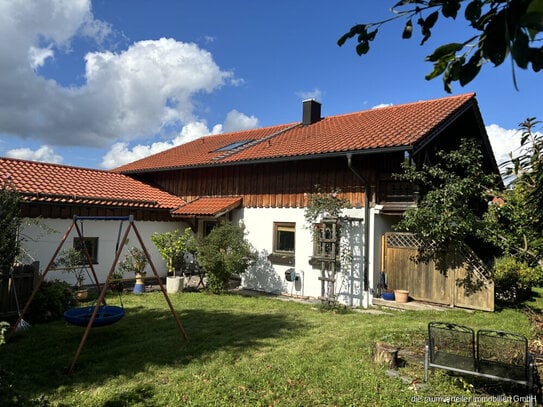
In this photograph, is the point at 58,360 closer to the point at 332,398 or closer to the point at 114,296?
the point at 332,398

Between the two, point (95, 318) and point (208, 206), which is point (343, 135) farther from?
point (95, 318)

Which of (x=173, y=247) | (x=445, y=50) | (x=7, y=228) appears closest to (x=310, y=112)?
(x=173, y=247)

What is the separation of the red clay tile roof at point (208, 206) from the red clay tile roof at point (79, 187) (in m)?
0.73

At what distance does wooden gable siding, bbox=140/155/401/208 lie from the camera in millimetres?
10758

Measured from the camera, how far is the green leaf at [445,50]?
1476 mm

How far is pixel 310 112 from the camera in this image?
16250mm

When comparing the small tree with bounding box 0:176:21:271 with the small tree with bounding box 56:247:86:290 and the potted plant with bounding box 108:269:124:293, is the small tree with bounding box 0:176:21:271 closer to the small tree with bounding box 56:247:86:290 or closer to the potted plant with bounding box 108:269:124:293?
the small tree with bounding box 56:247:86:290

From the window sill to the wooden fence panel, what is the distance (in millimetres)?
6601

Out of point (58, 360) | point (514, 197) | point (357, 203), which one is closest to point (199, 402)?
point (58, 360)

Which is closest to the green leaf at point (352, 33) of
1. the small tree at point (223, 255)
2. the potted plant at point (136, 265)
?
the small tree at point (223, 255)

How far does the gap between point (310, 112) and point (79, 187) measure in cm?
961

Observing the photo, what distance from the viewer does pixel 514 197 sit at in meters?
9.34

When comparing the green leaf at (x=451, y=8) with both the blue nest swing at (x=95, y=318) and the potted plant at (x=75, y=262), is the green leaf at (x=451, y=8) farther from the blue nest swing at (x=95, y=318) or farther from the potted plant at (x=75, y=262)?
the potted plant at (x=75, y=262)

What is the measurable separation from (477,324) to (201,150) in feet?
44.9
